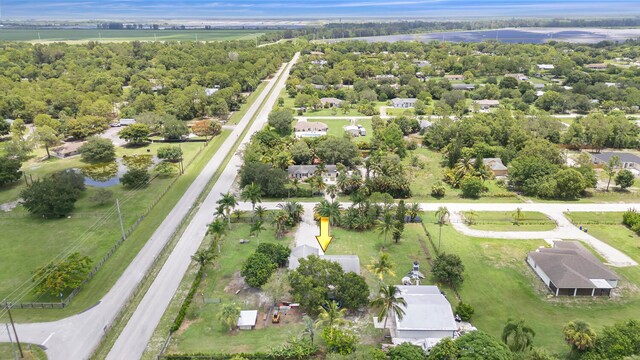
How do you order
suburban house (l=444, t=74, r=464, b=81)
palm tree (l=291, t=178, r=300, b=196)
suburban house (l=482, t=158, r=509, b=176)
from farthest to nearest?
1. suburban house (l=444, t=74, r=464, b=81)
2. suburban house (l=482, t=158, r=509, b=176)
3. palm tree (l=291, t=178, r=300, b=196)

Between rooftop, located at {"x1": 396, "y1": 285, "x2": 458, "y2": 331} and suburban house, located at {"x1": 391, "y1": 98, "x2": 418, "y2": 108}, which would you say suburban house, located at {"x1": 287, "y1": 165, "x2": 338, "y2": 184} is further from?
suburban house, located at {"x1": 391, "y1": 98, "x2": 418, "y2": 108}

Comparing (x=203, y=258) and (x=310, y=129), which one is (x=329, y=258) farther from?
(x=310, y=129)

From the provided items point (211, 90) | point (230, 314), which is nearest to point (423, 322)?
point (230, 314)

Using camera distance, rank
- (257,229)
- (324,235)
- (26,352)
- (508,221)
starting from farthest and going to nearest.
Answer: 1. (508,221)
2. (324,235)
3. (257,229)
4. (26,352)

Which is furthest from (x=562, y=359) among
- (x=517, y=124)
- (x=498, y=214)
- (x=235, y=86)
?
(x=235, y=86)

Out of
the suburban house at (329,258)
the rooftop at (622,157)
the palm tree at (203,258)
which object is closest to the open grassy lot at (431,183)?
the suburban house at (329,258)

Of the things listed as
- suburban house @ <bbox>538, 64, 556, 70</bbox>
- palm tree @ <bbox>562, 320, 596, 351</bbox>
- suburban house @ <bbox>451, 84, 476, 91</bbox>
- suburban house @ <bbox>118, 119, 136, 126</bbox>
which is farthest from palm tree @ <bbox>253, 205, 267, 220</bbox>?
suburban house @ <bbox>538, 64, 556, 70</bbox>

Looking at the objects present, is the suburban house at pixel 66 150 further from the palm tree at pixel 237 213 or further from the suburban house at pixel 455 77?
the suburban house at pixel 455 77

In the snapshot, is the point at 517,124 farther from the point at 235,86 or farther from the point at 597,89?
the point at 235,86
